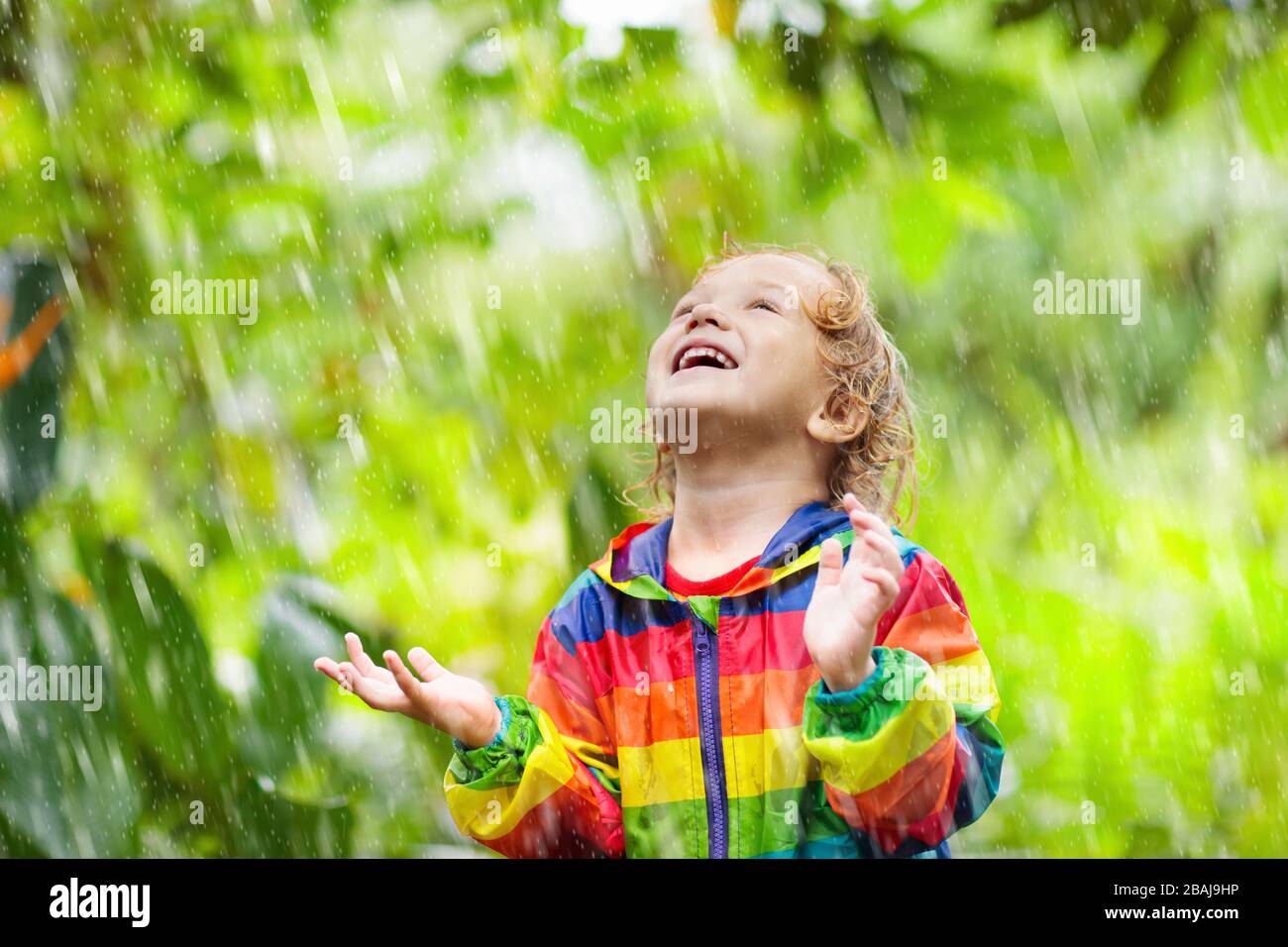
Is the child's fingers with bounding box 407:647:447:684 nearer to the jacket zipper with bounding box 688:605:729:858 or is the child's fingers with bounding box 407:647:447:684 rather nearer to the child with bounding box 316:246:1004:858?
the child with bounding box 316:246:1004:858

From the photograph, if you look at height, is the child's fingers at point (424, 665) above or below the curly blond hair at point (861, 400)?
below

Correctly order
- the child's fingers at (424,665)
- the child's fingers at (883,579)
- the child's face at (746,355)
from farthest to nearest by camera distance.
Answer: the child's face at (746,355), the child's fingers at (424,665), the child's fingers at (883,579)

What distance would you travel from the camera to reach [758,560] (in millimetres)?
1432

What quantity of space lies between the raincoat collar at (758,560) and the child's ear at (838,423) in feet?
0.24

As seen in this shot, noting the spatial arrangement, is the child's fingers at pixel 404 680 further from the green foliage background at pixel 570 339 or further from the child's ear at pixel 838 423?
the child's ear at pixel 838 423

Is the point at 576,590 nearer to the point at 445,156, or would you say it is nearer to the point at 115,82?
the point at 445,156

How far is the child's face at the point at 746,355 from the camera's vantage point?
4.80 feet

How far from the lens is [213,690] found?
1614 millimetres

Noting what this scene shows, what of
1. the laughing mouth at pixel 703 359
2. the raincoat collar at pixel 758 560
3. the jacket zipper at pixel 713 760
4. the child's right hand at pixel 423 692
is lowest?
the jacket zipper at pixel 713 760

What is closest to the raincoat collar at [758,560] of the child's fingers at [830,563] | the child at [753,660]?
the child at [753,660]

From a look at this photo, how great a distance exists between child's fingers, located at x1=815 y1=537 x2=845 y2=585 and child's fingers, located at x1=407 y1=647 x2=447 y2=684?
0.38m

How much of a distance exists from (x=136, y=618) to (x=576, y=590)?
532 millimetres
